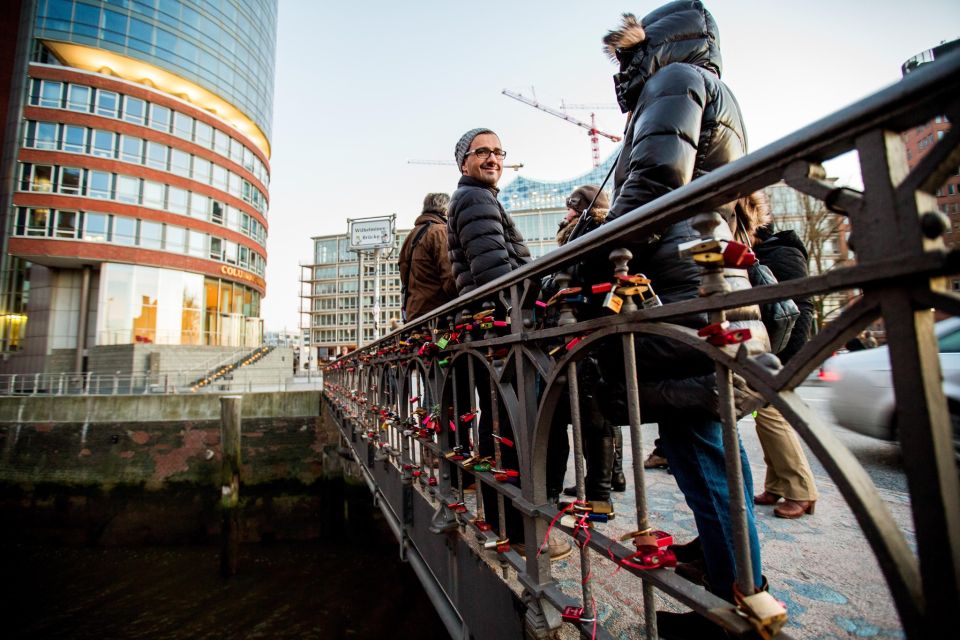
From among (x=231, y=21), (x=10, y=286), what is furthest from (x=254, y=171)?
(x=10, y=286)

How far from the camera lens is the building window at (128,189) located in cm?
Answer: 2273

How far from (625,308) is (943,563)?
64cm

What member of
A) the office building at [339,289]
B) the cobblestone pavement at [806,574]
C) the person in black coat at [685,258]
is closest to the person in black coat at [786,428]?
the cobblestone pavement at [806,574]

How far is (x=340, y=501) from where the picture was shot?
33.9 ft

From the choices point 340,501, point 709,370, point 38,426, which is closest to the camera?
point 709,370

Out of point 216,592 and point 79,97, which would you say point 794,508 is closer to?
point 216,592

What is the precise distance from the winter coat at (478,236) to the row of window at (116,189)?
28.4m

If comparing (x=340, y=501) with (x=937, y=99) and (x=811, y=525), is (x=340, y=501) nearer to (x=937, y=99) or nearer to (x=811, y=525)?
(x=811, y=525)

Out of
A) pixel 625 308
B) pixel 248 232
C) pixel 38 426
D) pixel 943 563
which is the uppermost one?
pixel 248 232

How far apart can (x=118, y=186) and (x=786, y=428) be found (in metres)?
30.7

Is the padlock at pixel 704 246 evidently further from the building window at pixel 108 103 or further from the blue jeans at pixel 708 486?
the building window at pixel 108 103

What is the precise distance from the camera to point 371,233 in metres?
19.1

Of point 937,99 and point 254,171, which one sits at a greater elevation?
point 254,171

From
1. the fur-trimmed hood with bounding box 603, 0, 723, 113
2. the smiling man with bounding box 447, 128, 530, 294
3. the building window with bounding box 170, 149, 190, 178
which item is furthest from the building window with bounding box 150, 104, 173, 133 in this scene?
the fur-trimmed hood with bounding box 603, 0, 723, 113
